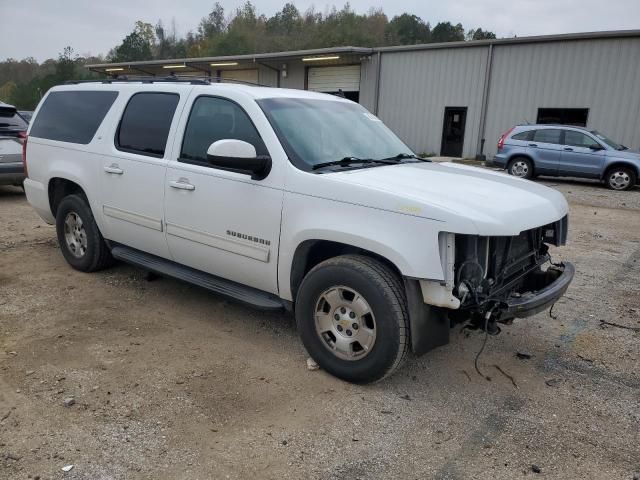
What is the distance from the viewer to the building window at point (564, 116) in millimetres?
19406

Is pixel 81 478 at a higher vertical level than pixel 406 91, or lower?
lower

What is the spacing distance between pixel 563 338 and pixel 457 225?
7.08ft

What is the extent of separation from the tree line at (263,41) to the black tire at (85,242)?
49.4 meters

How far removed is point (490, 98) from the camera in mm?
20984

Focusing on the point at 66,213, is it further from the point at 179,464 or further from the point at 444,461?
the point at 444,461

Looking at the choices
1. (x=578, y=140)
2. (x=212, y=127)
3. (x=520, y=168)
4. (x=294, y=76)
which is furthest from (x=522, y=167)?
(x=294, y=76)

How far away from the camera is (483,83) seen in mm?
20984

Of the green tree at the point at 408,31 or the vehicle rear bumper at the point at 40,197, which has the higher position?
the green tree at the point at 408,31

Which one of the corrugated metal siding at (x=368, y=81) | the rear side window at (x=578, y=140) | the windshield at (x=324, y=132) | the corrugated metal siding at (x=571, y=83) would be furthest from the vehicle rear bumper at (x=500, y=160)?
the windshield at (x=324, y=132)

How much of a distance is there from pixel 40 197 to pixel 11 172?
4.17 meters

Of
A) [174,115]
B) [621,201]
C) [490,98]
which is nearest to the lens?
[174,115]

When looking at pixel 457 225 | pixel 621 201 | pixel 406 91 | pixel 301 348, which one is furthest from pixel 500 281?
pixel 406 91

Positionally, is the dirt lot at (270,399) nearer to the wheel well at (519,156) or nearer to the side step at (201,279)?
the side step at (201,279)

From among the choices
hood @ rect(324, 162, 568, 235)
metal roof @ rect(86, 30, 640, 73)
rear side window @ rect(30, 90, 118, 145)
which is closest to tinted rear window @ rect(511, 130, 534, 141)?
metal roof @ rect(86, 30, 640, 73)
